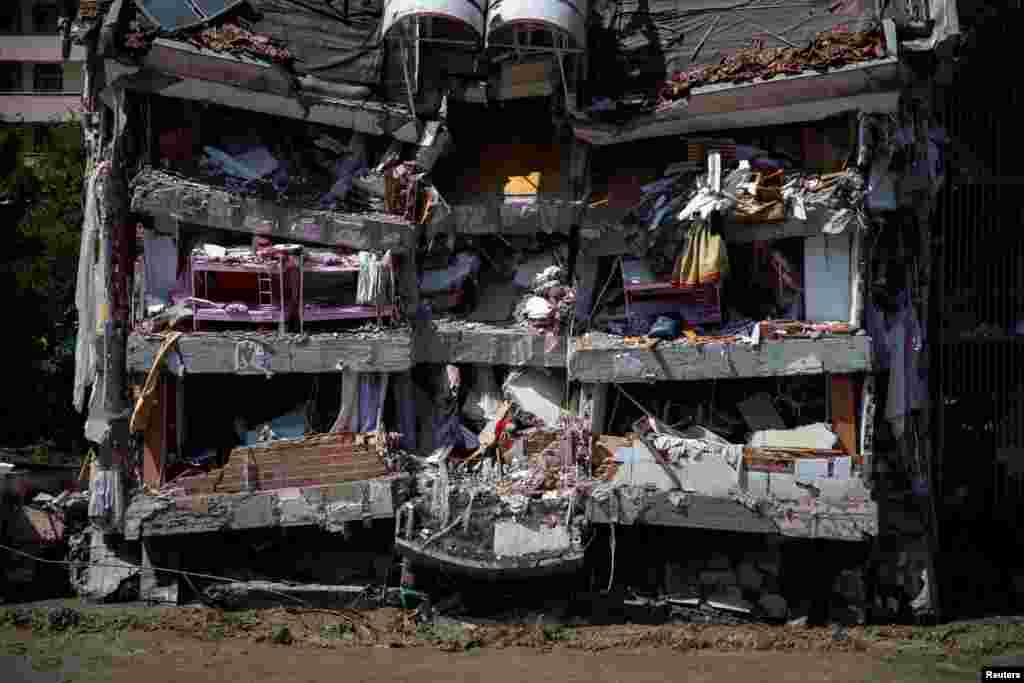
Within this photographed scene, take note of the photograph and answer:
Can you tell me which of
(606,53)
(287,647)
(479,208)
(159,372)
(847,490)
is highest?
(606,53)

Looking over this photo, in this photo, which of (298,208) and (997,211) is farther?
(997,211)

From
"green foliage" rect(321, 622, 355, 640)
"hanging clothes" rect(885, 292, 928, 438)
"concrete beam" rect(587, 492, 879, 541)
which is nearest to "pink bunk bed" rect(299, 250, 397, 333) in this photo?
"green foliage" rect(321, 622, 355, 640)

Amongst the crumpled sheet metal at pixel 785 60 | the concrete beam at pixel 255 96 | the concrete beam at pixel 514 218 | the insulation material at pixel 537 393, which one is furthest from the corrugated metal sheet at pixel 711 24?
the insulation material at pixel 537 393

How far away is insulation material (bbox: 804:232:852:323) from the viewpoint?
19031 mm

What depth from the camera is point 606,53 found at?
20.9 meters

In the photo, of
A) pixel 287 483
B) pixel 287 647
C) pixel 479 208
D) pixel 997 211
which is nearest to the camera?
pixel 287 647

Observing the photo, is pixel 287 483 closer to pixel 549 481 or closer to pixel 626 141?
pixel 549 481

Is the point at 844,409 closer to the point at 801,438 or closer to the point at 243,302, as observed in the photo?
the point at 801,438

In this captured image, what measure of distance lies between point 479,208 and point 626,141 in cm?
272

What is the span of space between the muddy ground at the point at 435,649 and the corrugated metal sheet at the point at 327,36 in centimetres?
902

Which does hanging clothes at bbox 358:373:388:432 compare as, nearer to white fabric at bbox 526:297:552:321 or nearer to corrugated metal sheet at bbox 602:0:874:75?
white fabric at bbox 526:297:552:321

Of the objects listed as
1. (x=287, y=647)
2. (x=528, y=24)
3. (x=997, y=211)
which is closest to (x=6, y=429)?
(x=287, y=647)

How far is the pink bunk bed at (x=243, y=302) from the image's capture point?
19.2 metres

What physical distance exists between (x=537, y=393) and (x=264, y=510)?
4861 mm
